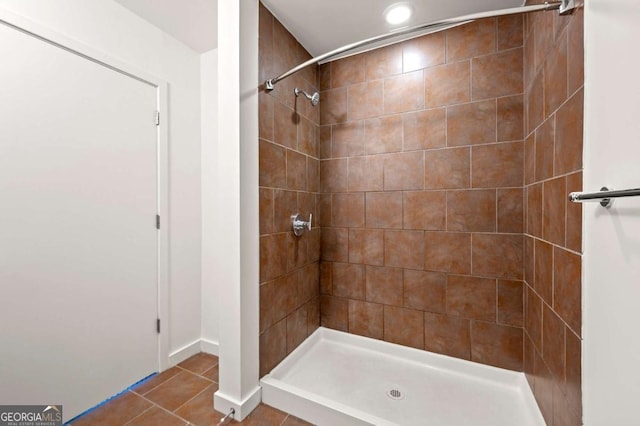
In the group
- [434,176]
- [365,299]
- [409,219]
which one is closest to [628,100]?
[434,176]

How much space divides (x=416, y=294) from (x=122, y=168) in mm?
2130

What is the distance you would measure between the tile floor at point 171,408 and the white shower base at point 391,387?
0.11 m

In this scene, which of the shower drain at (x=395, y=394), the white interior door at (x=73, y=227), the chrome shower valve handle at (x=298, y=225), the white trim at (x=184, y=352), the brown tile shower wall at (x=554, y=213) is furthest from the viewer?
the white trim at (x=184, y=352)

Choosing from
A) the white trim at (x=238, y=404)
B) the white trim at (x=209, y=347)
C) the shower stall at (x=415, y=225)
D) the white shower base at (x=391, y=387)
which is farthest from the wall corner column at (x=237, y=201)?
the white trim at (x=209, y=347)

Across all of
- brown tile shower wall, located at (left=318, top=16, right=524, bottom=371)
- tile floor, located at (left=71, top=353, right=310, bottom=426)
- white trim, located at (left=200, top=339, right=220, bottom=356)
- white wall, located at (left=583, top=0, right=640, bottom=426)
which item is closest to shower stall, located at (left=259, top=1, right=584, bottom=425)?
brown tile shower wall, located at (left=318, top=16, right=524, bottom=371)

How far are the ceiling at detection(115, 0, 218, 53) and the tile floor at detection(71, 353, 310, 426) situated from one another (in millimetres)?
2428

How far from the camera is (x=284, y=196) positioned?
5.37 ft

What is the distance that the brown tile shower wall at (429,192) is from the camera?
1.51 m

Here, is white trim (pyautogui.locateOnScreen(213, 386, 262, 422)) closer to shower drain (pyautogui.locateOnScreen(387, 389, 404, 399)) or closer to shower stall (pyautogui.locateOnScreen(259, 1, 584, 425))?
shower stall (pyautogui.locateOnScreen(259, 1, 584, 425))

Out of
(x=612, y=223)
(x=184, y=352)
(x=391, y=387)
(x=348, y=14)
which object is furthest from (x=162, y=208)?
(x=612, y=223)

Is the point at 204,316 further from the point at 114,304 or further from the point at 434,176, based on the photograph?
the point at 434,176

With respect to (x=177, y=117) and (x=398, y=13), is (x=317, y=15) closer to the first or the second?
(x=398, y=13)

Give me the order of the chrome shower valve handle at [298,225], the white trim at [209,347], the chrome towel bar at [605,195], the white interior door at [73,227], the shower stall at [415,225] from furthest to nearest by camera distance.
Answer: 1. the white trim at [209,347]
2. the chrome shower valve handle at [298,225]
3. the shower stall at [415,225]
4. the white interior door at [73,227]
5. the chrome towel bar at [605,195]

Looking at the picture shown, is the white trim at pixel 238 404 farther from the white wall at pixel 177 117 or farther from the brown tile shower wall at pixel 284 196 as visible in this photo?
the white wall at pixel 177 117
